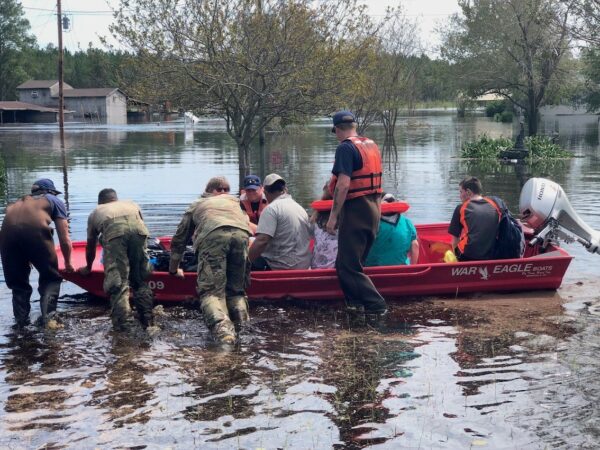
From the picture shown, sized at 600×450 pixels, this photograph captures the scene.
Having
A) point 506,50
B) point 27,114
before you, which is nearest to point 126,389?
point 506,50

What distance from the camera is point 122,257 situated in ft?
27.1

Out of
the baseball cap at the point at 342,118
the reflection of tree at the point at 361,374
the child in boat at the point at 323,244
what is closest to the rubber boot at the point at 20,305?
the child in boat at the point at 323,244

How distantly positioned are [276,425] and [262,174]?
70.6 feet

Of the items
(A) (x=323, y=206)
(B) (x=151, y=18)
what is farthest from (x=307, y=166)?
(A) (x=323, y=206)

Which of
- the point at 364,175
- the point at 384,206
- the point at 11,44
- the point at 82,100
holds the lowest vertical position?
the point at 384,206

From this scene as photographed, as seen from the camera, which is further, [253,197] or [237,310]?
[253,197]

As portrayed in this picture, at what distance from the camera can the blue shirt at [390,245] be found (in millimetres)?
9570

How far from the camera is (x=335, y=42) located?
2203 cm

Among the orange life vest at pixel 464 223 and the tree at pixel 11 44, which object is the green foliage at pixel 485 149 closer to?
the orange life vest at pixel 464 223

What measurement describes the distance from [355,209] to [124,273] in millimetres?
2493

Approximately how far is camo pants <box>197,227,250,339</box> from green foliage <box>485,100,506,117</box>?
263 feet

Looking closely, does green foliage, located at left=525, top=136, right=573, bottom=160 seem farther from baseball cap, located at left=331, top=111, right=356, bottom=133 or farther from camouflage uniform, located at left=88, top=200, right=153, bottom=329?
camouflage uniform, located at left=88, top=200, right=153, bottom=329

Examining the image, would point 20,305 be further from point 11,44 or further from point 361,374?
point 11,44

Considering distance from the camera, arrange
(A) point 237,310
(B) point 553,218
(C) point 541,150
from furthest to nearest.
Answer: (C) point 541,150 → (B) point 553,218 → (A) point 237,310
